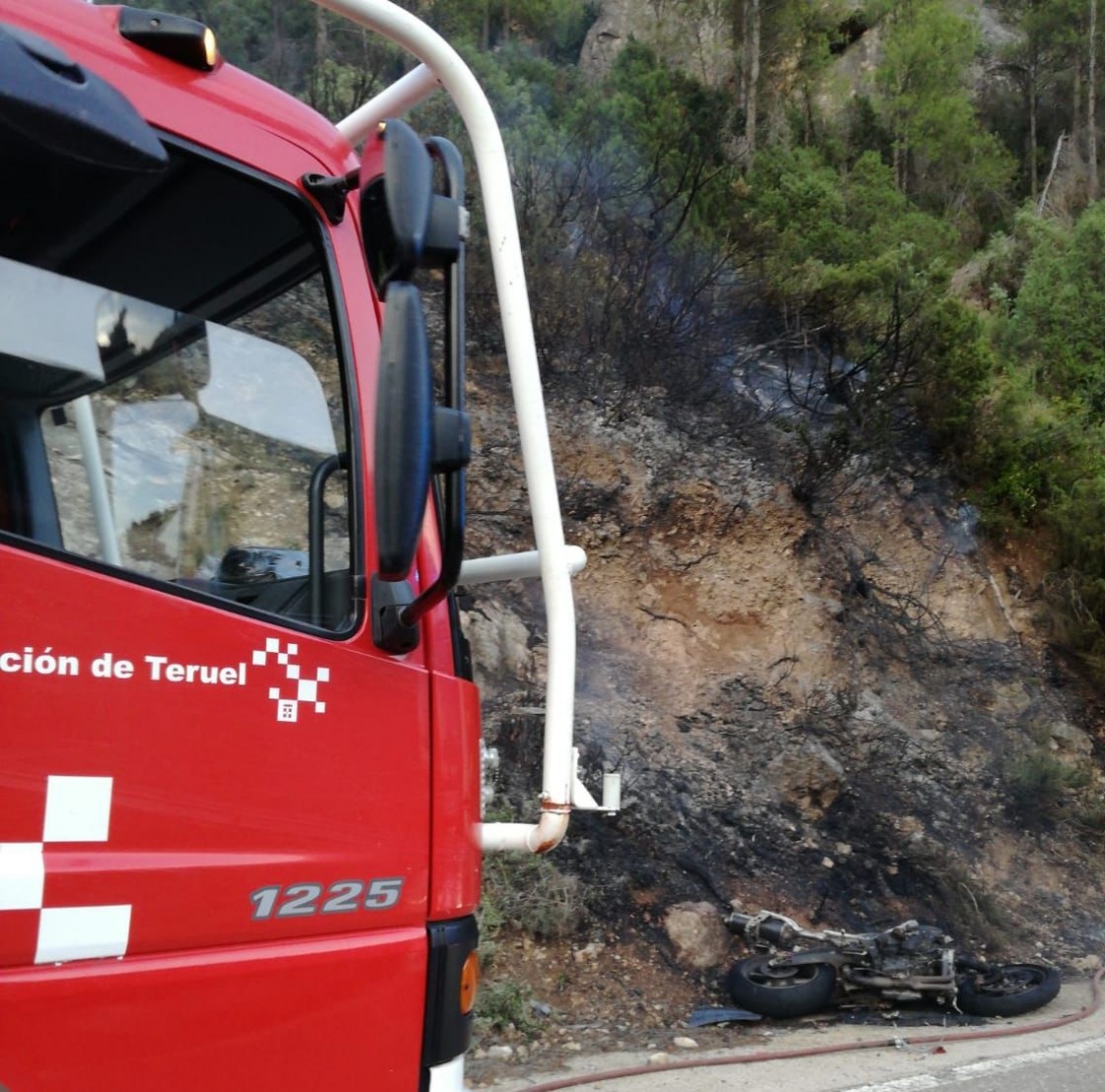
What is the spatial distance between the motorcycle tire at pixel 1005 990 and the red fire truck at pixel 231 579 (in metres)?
4.10

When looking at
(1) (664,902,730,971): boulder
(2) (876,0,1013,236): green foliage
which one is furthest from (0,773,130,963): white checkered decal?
(2) (876,0,1013,236): green foliage

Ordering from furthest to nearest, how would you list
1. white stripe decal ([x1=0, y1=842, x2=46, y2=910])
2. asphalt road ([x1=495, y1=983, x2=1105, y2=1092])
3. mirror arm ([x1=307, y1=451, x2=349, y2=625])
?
asphalt road ([x1=495, y1=983, x2=1105, y2=1092]) → mirror arm ([x1=307, y1=451, x2=349, y2=625]) → white stripe decal ([x1=0, y1=842, x2=46, y2=910])

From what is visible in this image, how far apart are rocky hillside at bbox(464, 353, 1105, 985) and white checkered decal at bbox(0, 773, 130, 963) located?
470 centimetres

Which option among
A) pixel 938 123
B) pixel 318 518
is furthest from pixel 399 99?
pixel 938 123

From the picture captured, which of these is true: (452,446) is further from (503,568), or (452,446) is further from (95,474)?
(503,568)

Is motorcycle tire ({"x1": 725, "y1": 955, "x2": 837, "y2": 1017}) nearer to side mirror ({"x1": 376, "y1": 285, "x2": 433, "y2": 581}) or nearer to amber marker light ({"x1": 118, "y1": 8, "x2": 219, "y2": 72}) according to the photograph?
side mirror ({"x1": 376, "y1": 285, "x2": 433, "y2": 581})

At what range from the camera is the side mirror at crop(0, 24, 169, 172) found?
1835 mm

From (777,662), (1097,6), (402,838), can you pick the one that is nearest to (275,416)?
(402,838)

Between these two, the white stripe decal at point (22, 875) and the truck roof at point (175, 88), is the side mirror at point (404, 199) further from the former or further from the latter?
the white stripe decal at point (22, 875)

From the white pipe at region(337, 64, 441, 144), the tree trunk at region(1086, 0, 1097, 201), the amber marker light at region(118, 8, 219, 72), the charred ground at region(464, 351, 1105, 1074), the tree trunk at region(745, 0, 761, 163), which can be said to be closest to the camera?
the amber marker light at region(118, 8, 219, 72)

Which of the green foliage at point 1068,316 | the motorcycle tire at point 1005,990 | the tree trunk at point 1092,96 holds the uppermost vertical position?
the tree trunk at point 1092,96

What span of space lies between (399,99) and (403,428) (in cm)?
115

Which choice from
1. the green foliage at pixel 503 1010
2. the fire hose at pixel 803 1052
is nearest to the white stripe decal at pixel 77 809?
the fire hose at pixel 803 1052

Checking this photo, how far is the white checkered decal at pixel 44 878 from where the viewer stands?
5.69ft
